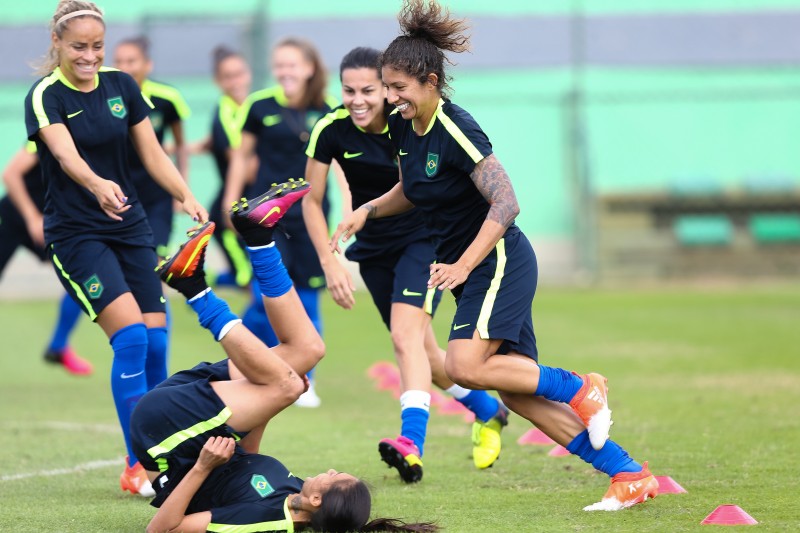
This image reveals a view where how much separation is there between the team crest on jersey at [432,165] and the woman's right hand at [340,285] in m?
0.81

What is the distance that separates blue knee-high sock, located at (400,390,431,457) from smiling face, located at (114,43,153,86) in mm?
3277

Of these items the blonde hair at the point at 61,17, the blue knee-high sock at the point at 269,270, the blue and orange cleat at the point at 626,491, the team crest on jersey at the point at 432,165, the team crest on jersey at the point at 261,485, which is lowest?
the blue and orange cleat at the point at 626,491

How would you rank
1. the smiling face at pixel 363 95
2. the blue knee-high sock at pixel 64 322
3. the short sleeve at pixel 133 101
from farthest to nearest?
1. the blue knee-high sock at pixel 64 322
2. the smiling face at pixel 363 95
3. the short sleeve at pixel 133 101

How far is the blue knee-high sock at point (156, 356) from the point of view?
21.7ft

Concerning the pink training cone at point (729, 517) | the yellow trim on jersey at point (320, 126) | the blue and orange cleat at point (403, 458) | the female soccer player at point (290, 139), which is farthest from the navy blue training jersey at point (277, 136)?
the pink training cone at point (729, 517)

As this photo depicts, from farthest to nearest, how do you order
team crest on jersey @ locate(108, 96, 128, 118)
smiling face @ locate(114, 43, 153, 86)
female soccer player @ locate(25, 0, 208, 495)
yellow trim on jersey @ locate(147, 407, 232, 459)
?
smiling face @ locate(114, 43, 153, 86)
team crest on jersey @ locate(108, 96, 128, 118)
female soccer player @ locate(25, 0, 208, 495)
yellow trim on jersey @ locate(147, 407, 232, 459)

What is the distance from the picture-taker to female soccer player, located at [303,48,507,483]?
6457 mm

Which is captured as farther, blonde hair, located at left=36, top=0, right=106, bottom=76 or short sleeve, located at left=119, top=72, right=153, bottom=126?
short sleeve, located at left=119, top=72, right=153, bottom=126

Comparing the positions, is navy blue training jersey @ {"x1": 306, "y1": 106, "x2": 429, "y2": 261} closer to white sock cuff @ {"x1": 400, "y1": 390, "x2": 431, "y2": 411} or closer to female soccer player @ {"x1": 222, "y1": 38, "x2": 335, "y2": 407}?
white sock cuff @ {"x1": 400, "y1": 390, "x2": 431, "y2": 411}

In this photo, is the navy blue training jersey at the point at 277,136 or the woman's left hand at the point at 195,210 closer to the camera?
the woman's left hand at the point at 195,210

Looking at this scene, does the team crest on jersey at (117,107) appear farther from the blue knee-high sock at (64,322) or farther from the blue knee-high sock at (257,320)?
the blue knee-high sock at (64,322)

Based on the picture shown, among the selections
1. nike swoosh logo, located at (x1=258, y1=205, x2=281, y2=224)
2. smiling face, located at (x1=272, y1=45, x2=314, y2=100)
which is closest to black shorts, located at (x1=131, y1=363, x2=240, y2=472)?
nike swoosh logo, located at (x1=258, y1=205, x2=281, y2=224)

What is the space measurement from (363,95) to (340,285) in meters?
1.06

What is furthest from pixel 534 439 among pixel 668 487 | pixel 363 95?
pixel 363 95
